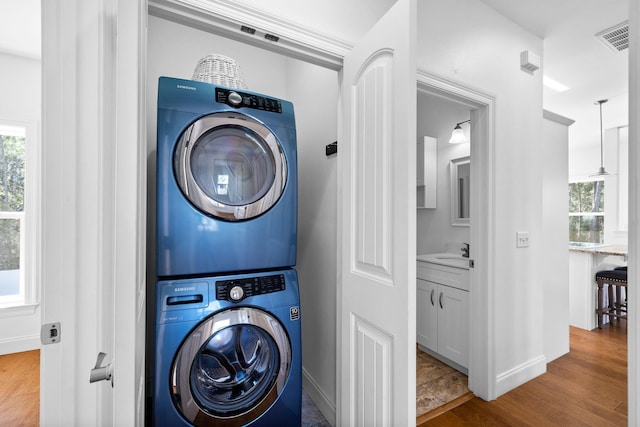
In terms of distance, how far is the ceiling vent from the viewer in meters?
2.24

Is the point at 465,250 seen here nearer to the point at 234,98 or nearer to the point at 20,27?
the point at 234,98

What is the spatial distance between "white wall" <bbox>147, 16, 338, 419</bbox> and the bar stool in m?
3.44

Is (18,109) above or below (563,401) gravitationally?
above

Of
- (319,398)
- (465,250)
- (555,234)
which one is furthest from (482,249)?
(319,398)

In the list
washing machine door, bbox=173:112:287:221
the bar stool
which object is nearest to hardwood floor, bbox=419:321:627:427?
the bar stool

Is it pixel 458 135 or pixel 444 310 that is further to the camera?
pixel 458 135

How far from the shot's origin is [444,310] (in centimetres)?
250

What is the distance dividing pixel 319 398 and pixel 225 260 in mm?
1182

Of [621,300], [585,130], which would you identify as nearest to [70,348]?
[621,300]

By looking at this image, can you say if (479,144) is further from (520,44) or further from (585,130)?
(585,130)

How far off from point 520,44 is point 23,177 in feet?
13.5

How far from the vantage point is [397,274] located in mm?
1006

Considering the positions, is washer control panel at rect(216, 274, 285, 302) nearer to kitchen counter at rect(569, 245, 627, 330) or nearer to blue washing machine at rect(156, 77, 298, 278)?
blue washing machine at rect(156, 77, 298, 278)

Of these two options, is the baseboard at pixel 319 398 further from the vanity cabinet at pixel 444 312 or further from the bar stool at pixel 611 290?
the bar stool at pixel 611 290
